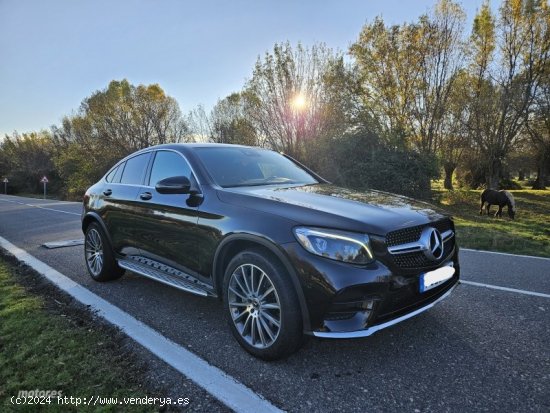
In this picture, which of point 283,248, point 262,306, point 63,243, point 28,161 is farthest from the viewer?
point 28,161

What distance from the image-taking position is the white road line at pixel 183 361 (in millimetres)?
2391

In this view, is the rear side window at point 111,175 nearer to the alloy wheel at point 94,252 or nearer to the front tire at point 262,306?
the alloy wheel at point 94,252

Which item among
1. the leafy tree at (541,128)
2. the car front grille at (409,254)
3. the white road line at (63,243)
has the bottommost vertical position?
the white road line at (63,243)

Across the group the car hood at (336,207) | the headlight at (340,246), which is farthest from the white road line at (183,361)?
the car hood at (336,207)

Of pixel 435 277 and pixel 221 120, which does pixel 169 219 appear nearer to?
pixel 435 277

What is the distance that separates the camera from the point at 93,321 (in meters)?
3.65

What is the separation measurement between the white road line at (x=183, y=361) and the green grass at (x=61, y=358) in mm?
188

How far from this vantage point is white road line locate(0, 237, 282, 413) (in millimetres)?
2391

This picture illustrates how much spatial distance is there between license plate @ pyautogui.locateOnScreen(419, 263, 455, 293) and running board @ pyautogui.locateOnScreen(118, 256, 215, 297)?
176 cm

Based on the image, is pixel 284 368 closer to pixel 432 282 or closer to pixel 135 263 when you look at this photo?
pixel 432 282

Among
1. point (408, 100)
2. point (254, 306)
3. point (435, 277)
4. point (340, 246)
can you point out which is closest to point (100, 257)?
point (254, 306)

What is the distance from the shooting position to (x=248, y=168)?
405cm

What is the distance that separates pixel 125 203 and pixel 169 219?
1.12 metres

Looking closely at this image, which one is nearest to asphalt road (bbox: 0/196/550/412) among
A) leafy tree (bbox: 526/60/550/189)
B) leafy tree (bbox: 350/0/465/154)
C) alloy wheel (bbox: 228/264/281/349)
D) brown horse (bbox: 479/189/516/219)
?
alloy wheel (bbox: 228/264/281/349)
